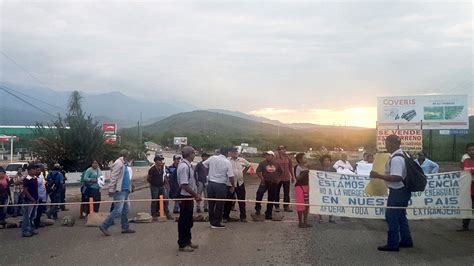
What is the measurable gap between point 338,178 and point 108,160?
31.3 m

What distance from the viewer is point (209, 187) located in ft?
39.4

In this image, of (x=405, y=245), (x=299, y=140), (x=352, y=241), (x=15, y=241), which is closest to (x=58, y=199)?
(x=15, y=241)

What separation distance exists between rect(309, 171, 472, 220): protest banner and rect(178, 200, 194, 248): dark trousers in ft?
12.3

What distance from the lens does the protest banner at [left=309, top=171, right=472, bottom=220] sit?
37.7ft

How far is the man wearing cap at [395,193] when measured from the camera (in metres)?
8.84

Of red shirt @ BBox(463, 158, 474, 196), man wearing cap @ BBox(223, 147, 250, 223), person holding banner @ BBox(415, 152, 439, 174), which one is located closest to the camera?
red shirt @ BBox(463, 158, 474, 196)

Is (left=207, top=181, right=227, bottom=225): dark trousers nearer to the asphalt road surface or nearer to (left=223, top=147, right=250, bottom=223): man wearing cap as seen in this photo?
the asphalt road surface

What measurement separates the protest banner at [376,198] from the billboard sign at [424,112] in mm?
18921

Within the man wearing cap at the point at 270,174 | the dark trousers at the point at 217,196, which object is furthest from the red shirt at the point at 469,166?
the dark trousers at the point at 217,196

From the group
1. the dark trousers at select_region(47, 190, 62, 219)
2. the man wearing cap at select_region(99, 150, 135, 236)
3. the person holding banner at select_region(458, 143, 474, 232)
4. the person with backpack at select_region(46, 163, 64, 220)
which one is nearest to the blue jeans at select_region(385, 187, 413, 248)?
the person holding banner at select_region(458, 143, 474, 232)

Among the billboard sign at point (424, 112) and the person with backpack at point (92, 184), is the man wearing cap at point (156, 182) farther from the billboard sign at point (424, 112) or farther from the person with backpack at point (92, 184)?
the billboard sign at point (424, 112)

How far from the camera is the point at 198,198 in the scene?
9406 mm

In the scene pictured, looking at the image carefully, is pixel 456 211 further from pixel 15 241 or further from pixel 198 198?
pixel 15 241

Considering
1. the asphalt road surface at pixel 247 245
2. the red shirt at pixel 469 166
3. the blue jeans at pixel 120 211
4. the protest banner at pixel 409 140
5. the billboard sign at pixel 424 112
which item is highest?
the billboard sign at pixel 424 112
